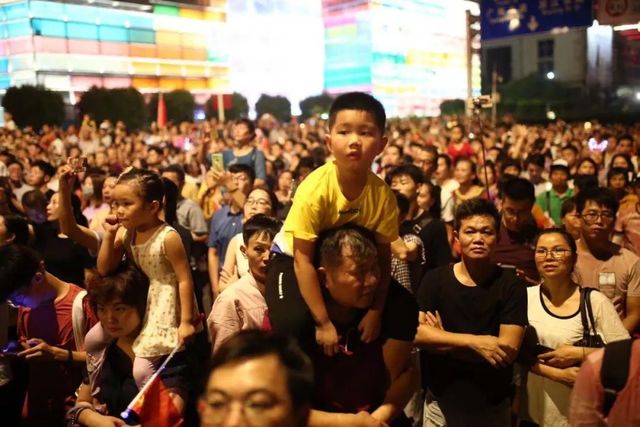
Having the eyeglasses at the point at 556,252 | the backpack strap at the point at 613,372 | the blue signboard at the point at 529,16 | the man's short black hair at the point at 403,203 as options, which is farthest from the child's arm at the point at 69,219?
the blue signboard at the point at 529,16

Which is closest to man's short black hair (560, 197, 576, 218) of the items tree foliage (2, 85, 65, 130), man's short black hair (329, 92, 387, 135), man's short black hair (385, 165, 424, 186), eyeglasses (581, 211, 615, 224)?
eyeglasses (581, 211, 615, 224)

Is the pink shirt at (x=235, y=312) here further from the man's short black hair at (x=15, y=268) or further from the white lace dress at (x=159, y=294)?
the man's short black hair at (x=15, y=268)

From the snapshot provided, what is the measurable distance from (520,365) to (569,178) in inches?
172

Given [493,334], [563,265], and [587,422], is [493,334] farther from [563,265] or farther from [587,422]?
[587,422]

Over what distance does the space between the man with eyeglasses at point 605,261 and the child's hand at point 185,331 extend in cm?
249

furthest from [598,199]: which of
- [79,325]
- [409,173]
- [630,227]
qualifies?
[79,325]

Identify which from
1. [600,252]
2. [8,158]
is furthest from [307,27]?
[600,252]

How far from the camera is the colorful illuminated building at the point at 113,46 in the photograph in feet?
121

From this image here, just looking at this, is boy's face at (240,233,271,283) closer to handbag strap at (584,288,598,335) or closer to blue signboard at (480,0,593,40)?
handbag strap at (584,288,598,335)

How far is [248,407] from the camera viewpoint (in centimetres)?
182

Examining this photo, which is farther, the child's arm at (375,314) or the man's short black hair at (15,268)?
the man's short black hair at (15,268)

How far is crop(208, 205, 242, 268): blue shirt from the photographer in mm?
5609

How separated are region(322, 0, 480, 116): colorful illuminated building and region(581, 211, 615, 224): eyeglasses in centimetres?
5485

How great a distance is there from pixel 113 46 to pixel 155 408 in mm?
44051
